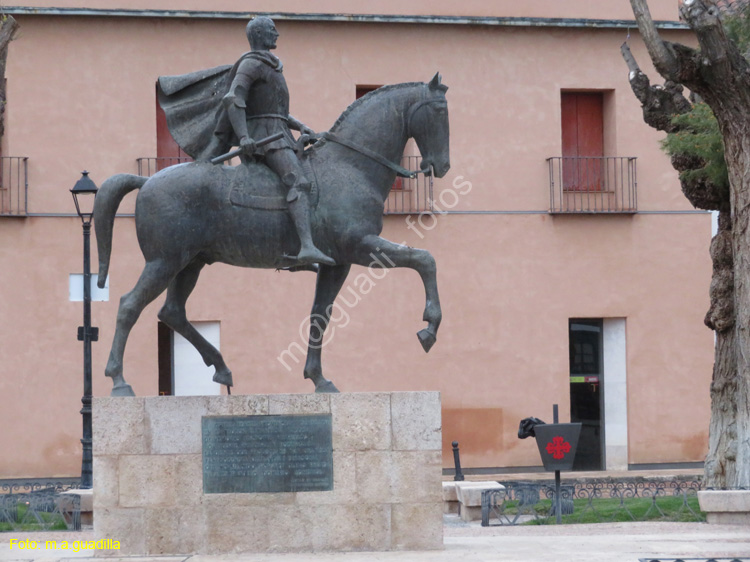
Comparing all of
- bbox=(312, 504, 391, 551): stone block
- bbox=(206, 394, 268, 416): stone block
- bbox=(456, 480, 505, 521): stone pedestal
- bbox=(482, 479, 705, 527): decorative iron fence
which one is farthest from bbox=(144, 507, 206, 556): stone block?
bbox=(456, 480, 505, 521): stone pedestal

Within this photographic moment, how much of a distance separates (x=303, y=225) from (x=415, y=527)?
2.50 metres

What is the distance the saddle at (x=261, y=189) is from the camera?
9.66 metres

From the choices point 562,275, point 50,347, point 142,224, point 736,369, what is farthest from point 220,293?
point 142,224

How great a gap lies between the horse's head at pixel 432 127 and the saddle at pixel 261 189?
3.03 ft

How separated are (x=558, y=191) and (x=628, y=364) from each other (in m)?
3.61

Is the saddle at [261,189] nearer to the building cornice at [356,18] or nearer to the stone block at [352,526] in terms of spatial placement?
the stone block at [352,526]

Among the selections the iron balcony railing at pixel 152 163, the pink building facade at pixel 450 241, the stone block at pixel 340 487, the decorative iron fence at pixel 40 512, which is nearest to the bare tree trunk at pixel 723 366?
the stone block at pixel 340 487

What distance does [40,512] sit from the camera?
1415 cm

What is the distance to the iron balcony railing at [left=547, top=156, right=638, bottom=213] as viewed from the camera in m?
23.4

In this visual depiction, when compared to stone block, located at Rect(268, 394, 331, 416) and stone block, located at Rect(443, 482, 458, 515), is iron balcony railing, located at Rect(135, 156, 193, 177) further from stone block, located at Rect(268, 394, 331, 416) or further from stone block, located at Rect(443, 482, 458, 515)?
stone block, located at Rect(268, 394, 331, 416)

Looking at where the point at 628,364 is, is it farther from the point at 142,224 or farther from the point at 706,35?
the point at 142,224

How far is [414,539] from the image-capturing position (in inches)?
371

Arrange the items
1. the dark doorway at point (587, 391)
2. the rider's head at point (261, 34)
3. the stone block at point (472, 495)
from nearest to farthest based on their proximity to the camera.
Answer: the rider's head at point (261, 34), the stone block at point (472, 495), the dark doorway at point (587, 391)

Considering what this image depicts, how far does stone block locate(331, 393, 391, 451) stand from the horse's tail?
2.24 meters
